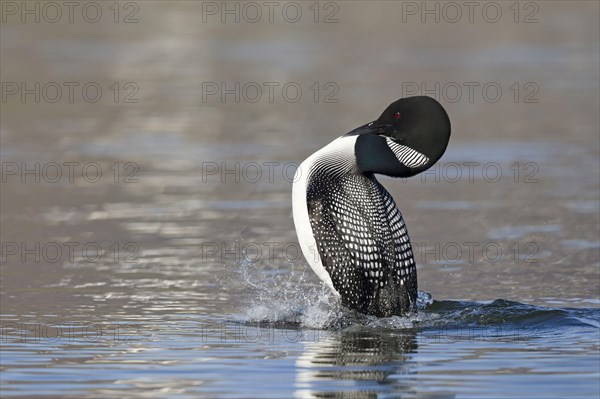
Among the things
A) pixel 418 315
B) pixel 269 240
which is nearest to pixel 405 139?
pixel 418 315

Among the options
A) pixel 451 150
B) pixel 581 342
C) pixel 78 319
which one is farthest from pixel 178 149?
pixel 581 342

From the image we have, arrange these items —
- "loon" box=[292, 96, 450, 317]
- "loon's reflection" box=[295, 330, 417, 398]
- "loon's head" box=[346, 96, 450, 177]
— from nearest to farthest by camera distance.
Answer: "loon's reflection" box=[295, 330, 417, 398], "loon's head" box=[346, 96, 450, 177], "loon" box=[292, 96, 450, 317]

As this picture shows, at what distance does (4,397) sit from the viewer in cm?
870

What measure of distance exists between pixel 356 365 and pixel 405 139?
201 cm

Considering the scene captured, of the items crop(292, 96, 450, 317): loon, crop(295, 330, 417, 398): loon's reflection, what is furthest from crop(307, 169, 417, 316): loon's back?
crop(295, 330, 417, 398): loon's reflection

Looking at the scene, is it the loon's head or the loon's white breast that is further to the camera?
the loon's white breast

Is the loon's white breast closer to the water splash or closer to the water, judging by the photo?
the water splash

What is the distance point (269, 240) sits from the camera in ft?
47.1

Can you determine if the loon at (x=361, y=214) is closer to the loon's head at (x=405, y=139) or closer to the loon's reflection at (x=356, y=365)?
the loon's head at (x=405, y=139)

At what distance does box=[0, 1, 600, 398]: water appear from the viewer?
9.46 m

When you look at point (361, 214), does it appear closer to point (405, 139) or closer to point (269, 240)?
point (405, 139)

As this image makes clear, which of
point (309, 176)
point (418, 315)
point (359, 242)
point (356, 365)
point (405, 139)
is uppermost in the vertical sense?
point (405, 139)

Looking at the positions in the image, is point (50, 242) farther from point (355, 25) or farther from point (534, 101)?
point (355, 25)

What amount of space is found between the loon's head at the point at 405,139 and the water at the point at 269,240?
117cm
